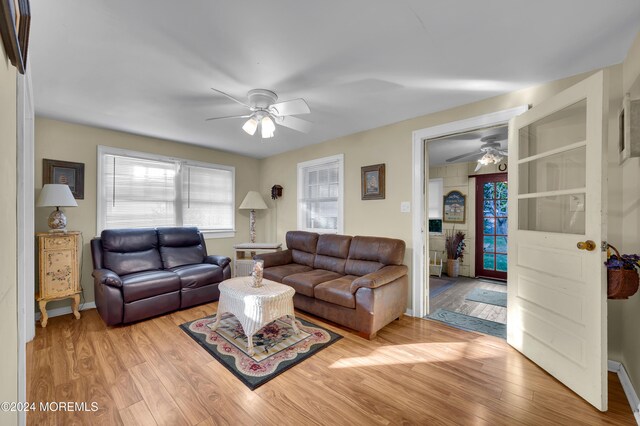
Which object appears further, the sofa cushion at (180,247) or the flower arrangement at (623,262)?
the sofa cushion at (180,247)

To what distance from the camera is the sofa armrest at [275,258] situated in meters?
3.76

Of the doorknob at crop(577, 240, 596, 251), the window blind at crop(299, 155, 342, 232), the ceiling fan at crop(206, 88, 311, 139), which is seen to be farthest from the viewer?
the window blind at crop(299, 155, 342, 232)

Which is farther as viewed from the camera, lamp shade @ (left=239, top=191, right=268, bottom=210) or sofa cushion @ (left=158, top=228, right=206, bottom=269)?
lamp shade @ (left=239, top=191, right=268, bottom=210)

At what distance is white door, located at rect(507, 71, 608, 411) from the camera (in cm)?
166

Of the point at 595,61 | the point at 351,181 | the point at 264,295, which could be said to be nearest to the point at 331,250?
the point at 351,181

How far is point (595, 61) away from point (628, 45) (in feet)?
0.63

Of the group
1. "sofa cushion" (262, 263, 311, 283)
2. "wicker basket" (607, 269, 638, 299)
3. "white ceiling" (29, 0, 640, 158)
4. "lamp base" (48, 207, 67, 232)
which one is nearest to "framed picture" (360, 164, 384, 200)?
"white ceiling" (29, 0, 640, 158)

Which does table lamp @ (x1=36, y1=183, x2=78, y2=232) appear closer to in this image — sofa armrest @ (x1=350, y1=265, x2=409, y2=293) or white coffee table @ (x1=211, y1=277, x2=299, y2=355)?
white coffee table @ (x1=211, y1=277, x2=299, y2=355)

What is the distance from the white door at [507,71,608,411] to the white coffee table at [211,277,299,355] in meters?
2.08

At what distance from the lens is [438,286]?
446cm

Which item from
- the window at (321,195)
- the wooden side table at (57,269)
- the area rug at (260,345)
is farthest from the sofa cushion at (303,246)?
the wooden side table at (57,269)

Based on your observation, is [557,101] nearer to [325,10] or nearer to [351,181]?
[325,10]

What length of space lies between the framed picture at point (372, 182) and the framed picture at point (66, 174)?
3.70m

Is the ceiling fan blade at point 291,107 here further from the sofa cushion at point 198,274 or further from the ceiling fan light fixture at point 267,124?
the sofa cushion at point 198,274
